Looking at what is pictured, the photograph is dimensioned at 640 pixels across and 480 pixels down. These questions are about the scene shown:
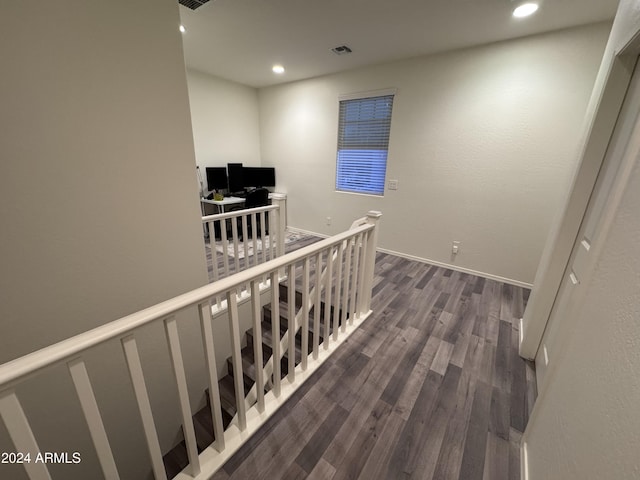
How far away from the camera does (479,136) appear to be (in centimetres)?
290

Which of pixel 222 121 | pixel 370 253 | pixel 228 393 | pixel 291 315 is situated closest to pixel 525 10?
pixel 370 253

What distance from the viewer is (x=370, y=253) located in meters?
2.09

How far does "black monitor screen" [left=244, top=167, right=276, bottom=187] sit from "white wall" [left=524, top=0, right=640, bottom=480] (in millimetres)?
4603

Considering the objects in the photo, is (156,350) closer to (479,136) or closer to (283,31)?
(283,31)

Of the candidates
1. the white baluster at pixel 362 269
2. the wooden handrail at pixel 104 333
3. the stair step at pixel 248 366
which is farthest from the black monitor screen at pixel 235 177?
the wooden handrail at pixel 104 333

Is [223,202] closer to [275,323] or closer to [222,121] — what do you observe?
[222,121]

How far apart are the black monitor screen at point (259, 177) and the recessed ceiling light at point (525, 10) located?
3.92 m

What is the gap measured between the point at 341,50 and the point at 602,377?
3.52 m

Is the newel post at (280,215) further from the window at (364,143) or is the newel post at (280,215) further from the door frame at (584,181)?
the door frame at (584,181)

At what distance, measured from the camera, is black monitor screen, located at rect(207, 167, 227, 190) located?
4.45 meters

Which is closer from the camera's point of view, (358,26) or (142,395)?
(142,395)

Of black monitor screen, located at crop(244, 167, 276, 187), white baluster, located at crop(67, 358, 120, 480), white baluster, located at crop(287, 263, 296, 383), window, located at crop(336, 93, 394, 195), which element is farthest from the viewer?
black monitor screen, located at crop(244, 167, 276, 187)

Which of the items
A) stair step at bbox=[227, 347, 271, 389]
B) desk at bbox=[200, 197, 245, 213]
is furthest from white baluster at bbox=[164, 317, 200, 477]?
desk at bbox=[200, 197, 245, 213]

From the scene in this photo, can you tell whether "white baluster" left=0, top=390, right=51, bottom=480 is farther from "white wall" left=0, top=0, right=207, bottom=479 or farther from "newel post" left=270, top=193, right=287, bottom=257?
"newel post" left=270, top=193, right=287, bottom=257
